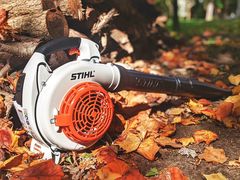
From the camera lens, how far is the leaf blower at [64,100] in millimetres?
2430

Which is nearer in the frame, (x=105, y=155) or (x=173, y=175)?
(x=173, y=175)

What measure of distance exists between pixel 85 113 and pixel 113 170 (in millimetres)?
450

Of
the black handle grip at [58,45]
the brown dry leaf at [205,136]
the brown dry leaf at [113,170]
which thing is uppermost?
the black handle grip at [58,45]

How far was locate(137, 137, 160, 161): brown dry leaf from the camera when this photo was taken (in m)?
2.74

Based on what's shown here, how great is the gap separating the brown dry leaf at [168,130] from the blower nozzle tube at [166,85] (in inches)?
14.0

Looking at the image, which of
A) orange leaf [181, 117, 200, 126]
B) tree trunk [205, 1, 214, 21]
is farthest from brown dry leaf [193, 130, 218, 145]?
tree trunk [205, 1, 214, 21]

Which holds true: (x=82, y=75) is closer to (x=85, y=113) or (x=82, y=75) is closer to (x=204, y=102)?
(x=85, y=113)

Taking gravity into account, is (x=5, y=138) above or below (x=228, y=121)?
above

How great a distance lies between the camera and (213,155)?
9.00ft

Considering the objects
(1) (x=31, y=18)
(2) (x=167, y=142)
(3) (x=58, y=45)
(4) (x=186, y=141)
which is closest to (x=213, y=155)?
(4) (x=186, y=141)

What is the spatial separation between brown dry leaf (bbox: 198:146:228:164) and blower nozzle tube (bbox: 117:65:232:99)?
761 millimetres

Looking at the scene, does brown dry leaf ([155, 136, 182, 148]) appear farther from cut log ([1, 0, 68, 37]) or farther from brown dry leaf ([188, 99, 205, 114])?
cut log ([1, 0, 68, 37])

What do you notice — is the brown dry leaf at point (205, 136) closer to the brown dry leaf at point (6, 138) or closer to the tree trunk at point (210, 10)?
the brown dry leaf at point (6, 138)

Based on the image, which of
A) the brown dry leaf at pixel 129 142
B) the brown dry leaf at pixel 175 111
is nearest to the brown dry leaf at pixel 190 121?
the brown dry leaf at pixel 175 111
